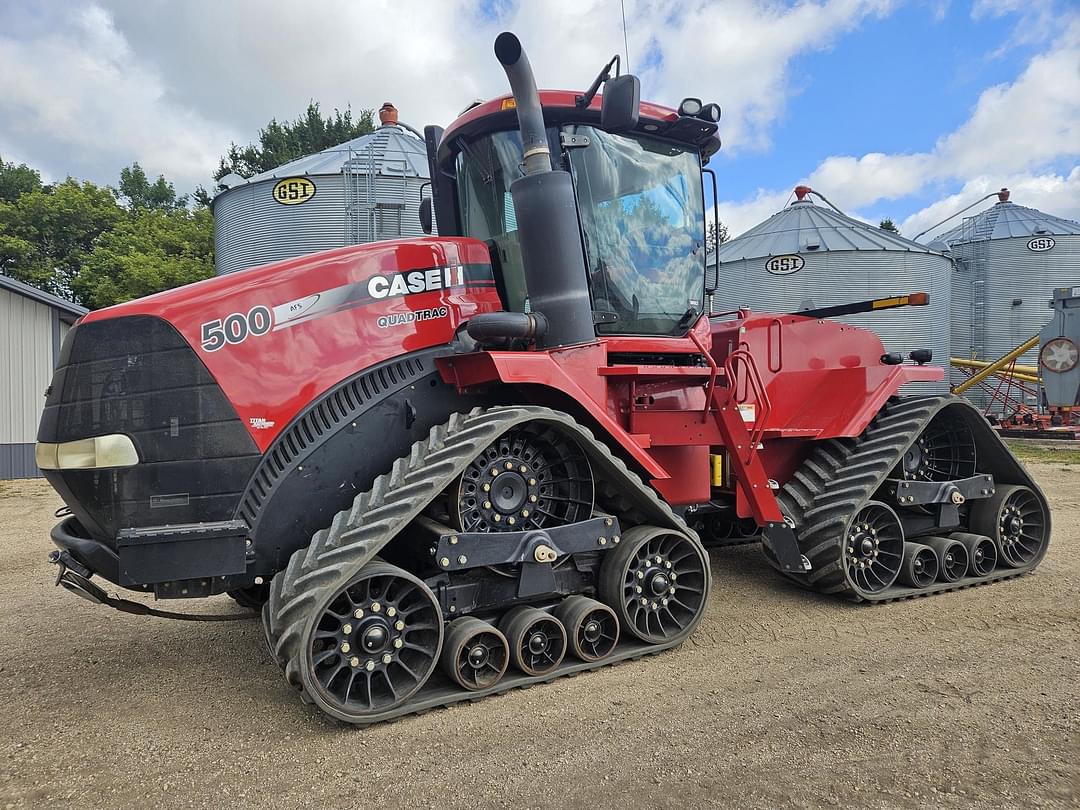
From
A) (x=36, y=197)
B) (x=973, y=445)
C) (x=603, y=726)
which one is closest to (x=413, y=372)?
(x=603, y=726)

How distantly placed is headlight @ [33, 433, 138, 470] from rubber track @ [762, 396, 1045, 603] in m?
4.32

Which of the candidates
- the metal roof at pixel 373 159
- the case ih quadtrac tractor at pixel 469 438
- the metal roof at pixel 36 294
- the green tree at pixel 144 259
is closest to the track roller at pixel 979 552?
the case ih quadtrac tractor at pixel 469 438

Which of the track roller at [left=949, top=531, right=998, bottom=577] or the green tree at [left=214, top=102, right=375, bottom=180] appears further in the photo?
the green tree at [left=214, top=102, right=375, bottom=180]

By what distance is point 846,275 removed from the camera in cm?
2419

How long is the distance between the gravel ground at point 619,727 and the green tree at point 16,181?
43973 millimetres

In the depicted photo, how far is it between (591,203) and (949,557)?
401 cm

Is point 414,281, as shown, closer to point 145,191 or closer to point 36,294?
point 36,294

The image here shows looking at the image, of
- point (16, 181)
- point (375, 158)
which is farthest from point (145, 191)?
point (375, 158)

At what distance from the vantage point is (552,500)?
4211 mm

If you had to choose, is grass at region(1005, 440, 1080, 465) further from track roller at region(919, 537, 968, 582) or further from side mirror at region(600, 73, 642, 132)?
side mirror at region(600, 73, 642, 132)

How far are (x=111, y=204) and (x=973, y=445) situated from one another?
38.4 m

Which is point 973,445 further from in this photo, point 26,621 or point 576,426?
point 26,621

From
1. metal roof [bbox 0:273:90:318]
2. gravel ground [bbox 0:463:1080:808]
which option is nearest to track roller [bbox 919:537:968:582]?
gravel ground [bbox 0:463:1080:808]

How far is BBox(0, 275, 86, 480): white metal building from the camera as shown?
1470cm
